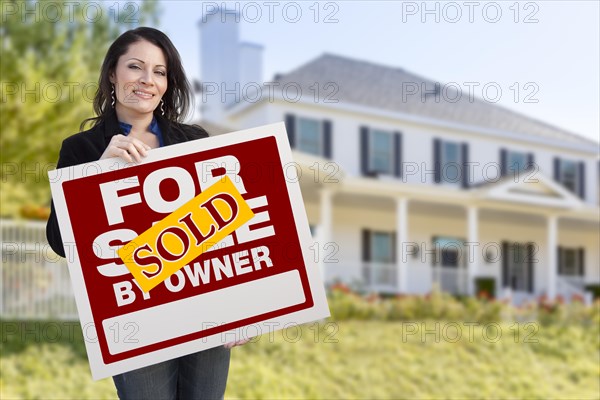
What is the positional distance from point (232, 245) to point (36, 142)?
365 inches

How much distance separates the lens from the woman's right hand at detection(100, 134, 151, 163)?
251 centimetres

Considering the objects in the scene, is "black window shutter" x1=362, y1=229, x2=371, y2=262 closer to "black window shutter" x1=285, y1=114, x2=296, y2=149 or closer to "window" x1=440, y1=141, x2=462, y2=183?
"window" x1=440, y1=141, x2=462, y2=183

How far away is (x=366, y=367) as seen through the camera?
951cm

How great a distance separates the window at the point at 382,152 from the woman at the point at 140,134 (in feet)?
53.5

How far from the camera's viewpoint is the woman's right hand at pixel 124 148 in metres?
2.51

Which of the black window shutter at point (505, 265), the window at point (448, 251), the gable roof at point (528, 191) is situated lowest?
the black window shutter at point (505, 265)

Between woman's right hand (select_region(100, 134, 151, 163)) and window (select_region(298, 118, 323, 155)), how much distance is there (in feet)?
50.3

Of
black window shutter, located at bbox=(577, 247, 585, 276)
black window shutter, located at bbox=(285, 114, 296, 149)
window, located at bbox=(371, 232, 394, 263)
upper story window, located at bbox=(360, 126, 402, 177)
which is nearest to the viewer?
black window shutter, located at bbox=(285, 114, 296, 149)

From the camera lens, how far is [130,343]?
2576mm

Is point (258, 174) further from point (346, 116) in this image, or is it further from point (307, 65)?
point (307, 65)

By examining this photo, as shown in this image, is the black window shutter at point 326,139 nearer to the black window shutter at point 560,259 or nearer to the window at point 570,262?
the black window shutter at point 560,259

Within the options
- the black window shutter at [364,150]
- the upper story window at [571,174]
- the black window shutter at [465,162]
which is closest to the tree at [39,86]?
the black window shutter at [364,150]

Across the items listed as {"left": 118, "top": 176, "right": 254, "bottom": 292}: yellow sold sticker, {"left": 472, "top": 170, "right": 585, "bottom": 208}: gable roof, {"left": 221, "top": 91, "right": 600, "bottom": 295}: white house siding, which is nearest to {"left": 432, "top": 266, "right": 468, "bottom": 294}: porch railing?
{"left": 221, "top": 91, "right": 600, "bottom": 295}: white house siding

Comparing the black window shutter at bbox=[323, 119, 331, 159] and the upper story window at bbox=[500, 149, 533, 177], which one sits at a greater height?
the black window shutter at bbox=[323, 119, 331, 159]
